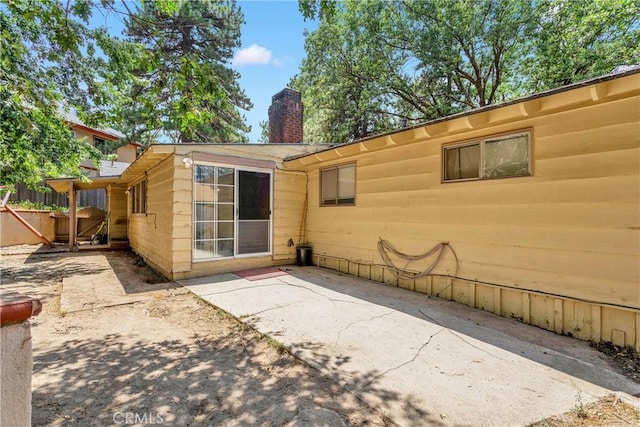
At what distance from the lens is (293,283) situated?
18.1 feet

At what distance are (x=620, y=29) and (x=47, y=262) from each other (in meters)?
19.6

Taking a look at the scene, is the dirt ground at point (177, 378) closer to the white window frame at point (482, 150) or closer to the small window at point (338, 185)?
the white window frame at point (482, 150)

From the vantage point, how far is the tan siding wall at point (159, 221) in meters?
5.86

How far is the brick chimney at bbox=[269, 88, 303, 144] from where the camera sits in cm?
810

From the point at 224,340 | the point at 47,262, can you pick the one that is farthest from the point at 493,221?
the point at 47,262

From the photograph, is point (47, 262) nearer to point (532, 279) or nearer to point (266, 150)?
point (266, 150)

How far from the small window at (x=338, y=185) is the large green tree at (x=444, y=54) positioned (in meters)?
6.43

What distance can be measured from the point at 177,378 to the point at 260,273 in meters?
3.76

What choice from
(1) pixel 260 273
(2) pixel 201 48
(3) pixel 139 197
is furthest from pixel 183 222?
(2) pixel 201 48

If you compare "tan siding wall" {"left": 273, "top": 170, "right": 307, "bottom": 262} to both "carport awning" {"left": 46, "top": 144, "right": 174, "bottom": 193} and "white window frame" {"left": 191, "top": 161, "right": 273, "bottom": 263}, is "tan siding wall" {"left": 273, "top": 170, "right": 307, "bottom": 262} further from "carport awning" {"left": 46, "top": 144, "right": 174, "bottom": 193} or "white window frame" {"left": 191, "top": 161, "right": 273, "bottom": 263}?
"carport awning" {"left": 46, "top": 144, "right": 174, "bottom": 193}

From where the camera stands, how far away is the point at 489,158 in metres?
4.22

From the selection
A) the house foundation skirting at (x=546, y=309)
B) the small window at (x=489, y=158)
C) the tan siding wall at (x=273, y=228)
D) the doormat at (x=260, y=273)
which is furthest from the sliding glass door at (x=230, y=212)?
the small window at (x=489, y=158)

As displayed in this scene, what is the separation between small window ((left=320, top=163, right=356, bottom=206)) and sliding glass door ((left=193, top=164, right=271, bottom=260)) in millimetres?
1306

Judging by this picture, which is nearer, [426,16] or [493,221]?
[493,221]
